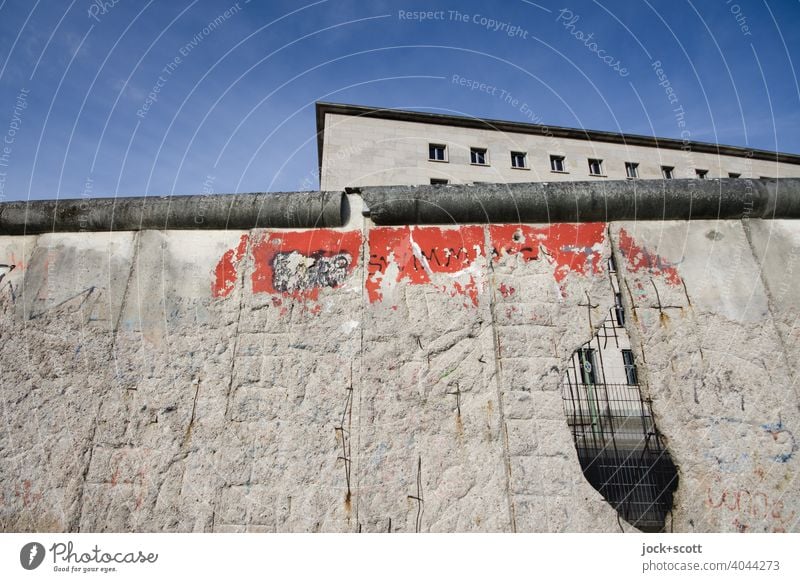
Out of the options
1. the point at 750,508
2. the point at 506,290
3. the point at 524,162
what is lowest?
the point at 750,508

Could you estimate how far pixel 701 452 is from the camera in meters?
2.20

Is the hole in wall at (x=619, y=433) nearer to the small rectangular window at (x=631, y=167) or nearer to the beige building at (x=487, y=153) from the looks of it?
the beige building at (x=487, y=153)

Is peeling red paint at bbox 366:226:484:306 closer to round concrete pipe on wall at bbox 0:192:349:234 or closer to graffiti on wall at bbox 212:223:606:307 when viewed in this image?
graffiti on wall at bbox 212:223:606:307

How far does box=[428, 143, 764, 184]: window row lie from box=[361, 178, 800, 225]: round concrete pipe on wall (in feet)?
65.2

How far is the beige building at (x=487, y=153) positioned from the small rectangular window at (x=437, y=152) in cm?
5

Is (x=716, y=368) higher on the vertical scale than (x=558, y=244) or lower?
lower

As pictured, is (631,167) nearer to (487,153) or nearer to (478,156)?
(487,153)

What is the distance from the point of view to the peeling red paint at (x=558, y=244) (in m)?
2.59

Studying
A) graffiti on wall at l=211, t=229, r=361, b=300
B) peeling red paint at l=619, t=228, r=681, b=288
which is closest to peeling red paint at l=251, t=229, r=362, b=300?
graffiti on wall at l=211, t=229, r=361, b=300

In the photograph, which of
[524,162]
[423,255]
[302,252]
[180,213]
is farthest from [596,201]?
[524,162]

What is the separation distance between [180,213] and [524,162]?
23336 millimetres

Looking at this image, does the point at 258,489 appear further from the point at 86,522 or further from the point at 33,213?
the point at 33,213

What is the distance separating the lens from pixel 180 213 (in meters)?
2.85
